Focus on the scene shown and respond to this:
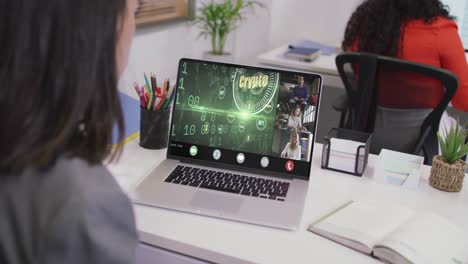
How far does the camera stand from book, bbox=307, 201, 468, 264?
0.94m

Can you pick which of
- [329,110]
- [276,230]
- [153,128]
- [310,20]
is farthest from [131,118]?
[310,20]

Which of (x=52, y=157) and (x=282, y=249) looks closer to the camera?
(x=52, y=157)

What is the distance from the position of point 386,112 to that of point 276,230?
114 cm

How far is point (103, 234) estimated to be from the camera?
1.91ft

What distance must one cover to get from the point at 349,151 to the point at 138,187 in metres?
0.54

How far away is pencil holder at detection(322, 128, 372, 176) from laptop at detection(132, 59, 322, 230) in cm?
11

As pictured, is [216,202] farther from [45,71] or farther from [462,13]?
[462,13]

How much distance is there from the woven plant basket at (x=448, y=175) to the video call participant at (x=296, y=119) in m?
0.36

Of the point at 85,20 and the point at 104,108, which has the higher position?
the point at 85,20

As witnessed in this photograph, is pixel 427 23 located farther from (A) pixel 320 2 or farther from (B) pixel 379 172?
(A) pixel 320 2

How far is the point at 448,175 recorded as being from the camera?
4.07ft

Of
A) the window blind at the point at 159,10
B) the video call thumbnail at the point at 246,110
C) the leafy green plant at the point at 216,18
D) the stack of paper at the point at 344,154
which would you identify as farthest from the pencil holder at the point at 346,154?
the leafy green plant at the point at 216,18

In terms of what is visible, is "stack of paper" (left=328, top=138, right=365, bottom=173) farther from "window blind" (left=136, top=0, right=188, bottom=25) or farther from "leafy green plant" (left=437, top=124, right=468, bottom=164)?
"window blind" (left=136, top=0, right=188, bottom=25)

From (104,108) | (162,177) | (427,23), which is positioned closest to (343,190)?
(162,177)
